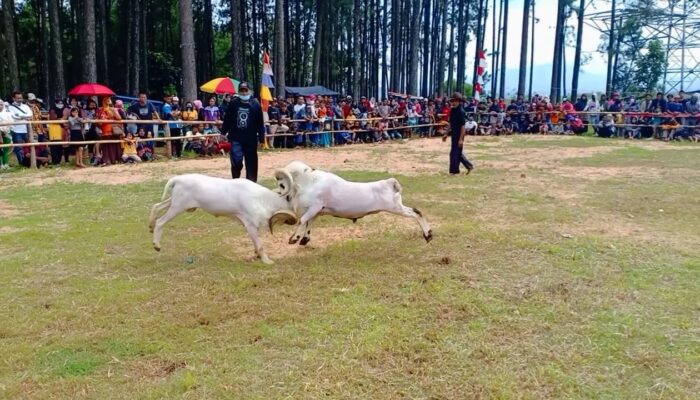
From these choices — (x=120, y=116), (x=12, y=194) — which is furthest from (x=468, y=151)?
(x=12, y=194)

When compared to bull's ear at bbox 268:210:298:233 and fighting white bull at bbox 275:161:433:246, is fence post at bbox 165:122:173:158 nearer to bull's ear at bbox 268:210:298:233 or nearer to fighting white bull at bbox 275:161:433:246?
fighting white bull at bbox 275:161:433:246

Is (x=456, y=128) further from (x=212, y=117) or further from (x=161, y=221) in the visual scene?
(x=212, y=117)

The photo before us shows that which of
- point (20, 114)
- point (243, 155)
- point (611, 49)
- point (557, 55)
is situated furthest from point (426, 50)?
point (243, 155)

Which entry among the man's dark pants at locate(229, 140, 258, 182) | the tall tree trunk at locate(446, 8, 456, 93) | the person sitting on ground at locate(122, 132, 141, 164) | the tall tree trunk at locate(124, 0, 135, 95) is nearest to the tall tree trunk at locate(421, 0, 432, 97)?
the tall tree trunk at locate(446, 8, 456, 93)

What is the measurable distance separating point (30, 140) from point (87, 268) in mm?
8411

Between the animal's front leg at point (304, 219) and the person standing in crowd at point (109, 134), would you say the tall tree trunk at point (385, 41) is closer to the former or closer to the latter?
the person standing in crowd at point (109, 134)

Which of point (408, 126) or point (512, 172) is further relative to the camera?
point (408, 126)

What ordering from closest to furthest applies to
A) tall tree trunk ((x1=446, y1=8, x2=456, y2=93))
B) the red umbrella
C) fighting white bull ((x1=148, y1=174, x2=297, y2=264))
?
fighting white bull ((x1=148, y1=174, x2=297, y2=264))
the red umbrella
tall tree trunk ((x1=446, y1=8, x2=456, y2=93))

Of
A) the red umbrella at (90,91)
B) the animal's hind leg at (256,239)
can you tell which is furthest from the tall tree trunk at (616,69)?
the animal's hind leg at (256,239)

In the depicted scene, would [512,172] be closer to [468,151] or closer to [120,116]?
[468,151]

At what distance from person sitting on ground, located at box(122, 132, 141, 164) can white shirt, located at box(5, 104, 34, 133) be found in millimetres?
2071

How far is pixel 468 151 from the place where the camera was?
1752 centimetres

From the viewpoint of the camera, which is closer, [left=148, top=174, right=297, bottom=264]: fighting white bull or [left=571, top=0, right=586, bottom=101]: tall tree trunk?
[left=148, top=174, right=297, bottom=264]: fighting white bull

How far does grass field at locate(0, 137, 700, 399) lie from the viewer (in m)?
3.59
